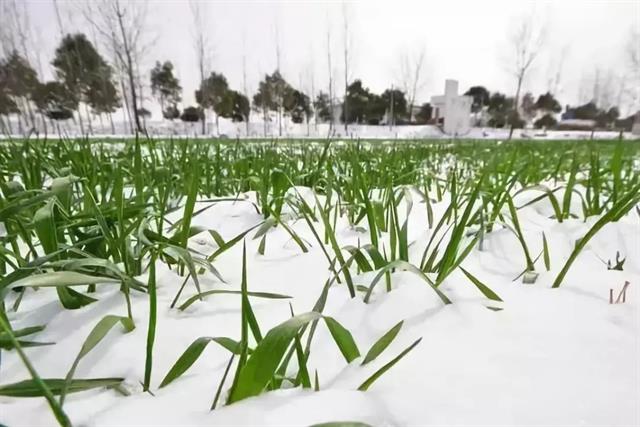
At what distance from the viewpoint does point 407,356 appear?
447 millimetres

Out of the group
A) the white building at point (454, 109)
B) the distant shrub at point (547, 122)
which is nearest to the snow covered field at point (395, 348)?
the white building at point (454, 109)

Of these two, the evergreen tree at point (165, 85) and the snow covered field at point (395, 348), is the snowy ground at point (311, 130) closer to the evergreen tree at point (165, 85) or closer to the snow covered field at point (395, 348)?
the evergreen tree at point (165, 85)

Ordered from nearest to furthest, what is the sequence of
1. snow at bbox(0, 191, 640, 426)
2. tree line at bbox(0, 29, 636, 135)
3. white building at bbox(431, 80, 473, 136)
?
Result: 1. snow at bbox(0, 191, 640, 426)
2. tree line at bbox(0, 29, 636, 135)
3. white building at bbox(431, 80, 473, 136)

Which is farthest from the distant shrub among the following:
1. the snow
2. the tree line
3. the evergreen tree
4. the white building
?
the snow

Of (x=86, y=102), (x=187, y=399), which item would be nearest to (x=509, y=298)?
(x=187, y=399)

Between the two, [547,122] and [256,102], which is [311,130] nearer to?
[256,102]

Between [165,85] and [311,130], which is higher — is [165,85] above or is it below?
above

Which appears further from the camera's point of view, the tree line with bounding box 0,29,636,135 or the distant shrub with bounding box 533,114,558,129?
the distant shrub with bounding box 533,114,558,129

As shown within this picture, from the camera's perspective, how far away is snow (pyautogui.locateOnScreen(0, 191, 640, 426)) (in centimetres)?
35

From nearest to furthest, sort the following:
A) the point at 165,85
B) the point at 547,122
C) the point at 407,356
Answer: the point at 407,356, the point at 165,85, the point at 547,122

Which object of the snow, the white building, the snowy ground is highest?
the white building

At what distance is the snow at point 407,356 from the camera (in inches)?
13.9

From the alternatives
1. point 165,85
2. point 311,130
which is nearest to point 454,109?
point 311,130

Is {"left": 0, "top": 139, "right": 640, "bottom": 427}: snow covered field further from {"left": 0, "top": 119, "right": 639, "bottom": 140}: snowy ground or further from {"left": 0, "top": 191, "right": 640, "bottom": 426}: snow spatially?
{"left": 0, "top": 119, "right": 639, "bottom": 140}: snowy ground
